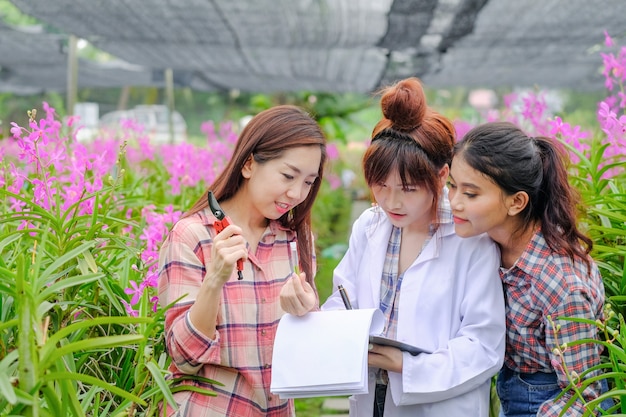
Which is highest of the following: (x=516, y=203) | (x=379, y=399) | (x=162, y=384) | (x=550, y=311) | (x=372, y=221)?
(x=516, y=203)

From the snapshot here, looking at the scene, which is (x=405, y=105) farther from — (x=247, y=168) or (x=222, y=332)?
(x=222, y=332)

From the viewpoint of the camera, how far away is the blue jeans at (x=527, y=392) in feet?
6.53

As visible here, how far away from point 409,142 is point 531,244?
411 millimetres

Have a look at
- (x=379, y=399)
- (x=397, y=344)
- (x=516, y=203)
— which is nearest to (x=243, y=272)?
(x=397, y=344)

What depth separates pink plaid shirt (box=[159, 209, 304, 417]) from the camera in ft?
6.02

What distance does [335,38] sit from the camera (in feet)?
18.6

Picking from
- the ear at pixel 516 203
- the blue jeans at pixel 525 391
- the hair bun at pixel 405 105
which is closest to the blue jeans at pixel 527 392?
the blue jeans at pixel 525 391

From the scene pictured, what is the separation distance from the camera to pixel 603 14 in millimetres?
4695

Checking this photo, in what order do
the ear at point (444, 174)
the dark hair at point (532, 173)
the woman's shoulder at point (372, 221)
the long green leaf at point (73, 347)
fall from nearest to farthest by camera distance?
the long green leaf at point (73, 347) < the dark hair at point (532, 173) < the ear at point (444, 174) < the woman's shoulder at point (372, 221)

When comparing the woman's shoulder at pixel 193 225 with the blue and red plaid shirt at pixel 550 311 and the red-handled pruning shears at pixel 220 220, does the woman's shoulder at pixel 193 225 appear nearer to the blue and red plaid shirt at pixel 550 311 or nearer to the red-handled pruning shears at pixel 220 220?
the red-handled pruning shears at pixel 220 220

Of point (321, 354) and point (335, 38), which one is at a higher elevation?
point (335, 38)

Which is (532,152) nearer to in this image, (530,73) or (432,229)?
(432,229)

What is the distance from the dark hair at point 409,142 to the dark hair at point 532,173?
0.07 meters

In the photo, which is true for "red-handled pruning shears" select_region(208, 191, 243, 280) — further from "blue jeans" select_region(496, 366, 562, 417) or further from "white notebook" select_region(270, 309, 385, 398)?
"blue jeans" select_region(496, 366, 562, 417)
